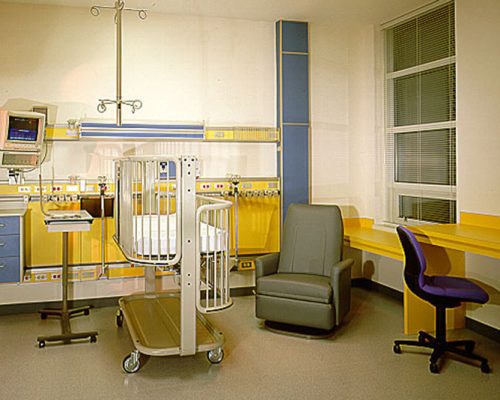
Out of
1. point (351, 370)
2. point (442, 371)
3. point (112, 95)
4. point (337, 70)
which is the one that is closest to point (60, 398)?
point (351, 370)

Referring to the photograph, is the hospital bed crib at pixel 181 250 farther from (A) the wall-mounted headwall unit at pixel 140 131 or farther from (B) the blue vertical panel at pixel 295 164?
(B) the blue vertical panel at pixel 295 164

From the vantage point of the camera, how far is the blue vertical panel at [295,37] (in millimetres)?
5766

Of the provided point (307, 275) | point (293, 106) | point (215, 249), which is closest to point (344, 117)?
point (293, 106)

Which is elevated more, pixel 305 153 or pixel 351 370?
pixel 305 153

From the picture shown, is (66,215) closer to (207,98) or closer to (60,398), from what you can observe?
(60,398)

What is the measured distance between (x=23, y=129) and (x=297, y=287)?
110 inches

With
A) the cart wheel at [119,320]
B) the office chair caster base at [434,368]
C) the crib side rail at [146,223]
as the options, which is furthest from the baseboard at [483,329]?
the cart wheel at [119,320]

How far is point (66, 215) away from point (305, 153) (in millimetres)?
2629

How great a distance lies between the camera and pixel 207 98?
564 cm

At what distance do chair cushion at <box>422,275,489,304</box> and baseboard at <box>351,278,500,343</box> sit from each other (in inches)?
27.0

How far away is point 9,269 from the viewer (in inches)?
186

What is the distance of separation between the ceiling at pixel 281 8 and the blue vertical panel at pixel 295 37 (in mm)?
96

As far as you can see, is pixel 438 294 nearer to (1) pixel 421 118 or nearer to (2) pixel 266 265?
(2) pixel 266 265

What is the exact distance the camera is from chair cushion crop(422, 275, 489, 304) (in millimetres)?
3602
